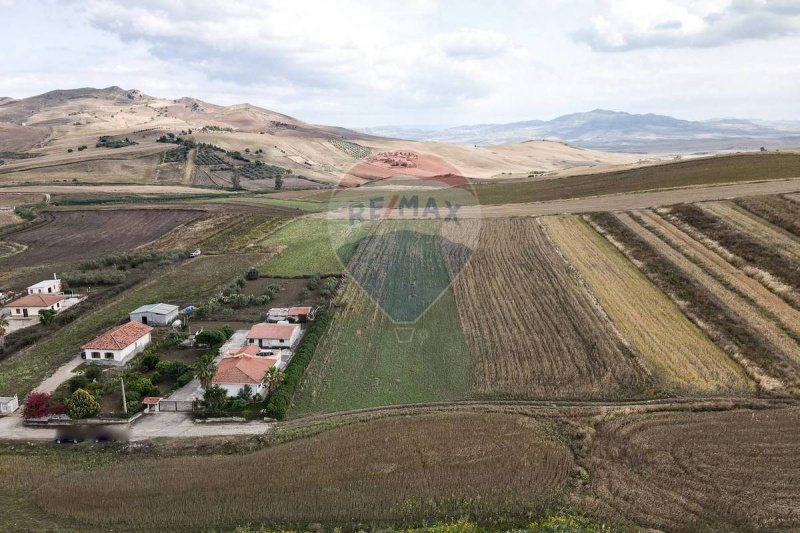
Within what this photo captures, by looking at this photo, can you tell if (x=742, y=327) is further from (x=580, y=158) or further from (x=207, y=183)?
(x=580, y=158)

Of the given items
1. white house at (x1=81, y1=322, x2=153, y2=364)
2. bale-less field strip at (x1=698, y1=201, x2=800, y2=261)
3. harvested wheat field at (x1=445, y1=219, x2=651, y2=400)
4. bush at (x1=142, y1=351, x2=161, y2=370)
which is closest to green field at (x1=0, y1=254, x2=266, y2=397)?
white house at (x1=81, y1=322, x2=153, y2=364)

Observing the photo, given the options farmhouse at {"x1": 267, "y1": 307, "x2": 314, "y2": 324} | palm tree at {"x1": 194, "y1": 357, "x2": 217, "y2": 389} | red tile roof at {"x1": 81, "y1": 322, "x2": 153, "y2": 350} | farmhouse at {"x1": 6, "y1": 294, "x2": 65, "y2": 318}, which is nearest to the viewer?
palm tree at {"x1": 194, "y1": 357, "x2": 217, "y2": 389}

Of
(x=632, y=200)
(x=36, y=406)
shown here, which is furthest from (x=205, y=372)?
(x=632, y=200)

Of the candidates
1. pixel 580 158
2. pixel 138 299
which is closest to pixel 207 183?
pixel 138 299

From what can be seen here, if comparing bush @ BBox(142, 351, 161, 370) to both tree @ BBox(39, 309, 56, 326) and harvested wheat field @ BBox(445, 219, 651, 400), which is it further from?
harvested wheat field @ BBox(445, 219, 651, 400)

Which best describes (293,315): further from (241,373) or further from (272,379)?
(272,379)

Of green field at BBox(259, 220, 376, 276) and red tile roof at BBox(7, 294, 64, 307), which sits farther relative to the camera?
green field at BBox(259, 220, 376, 276)
